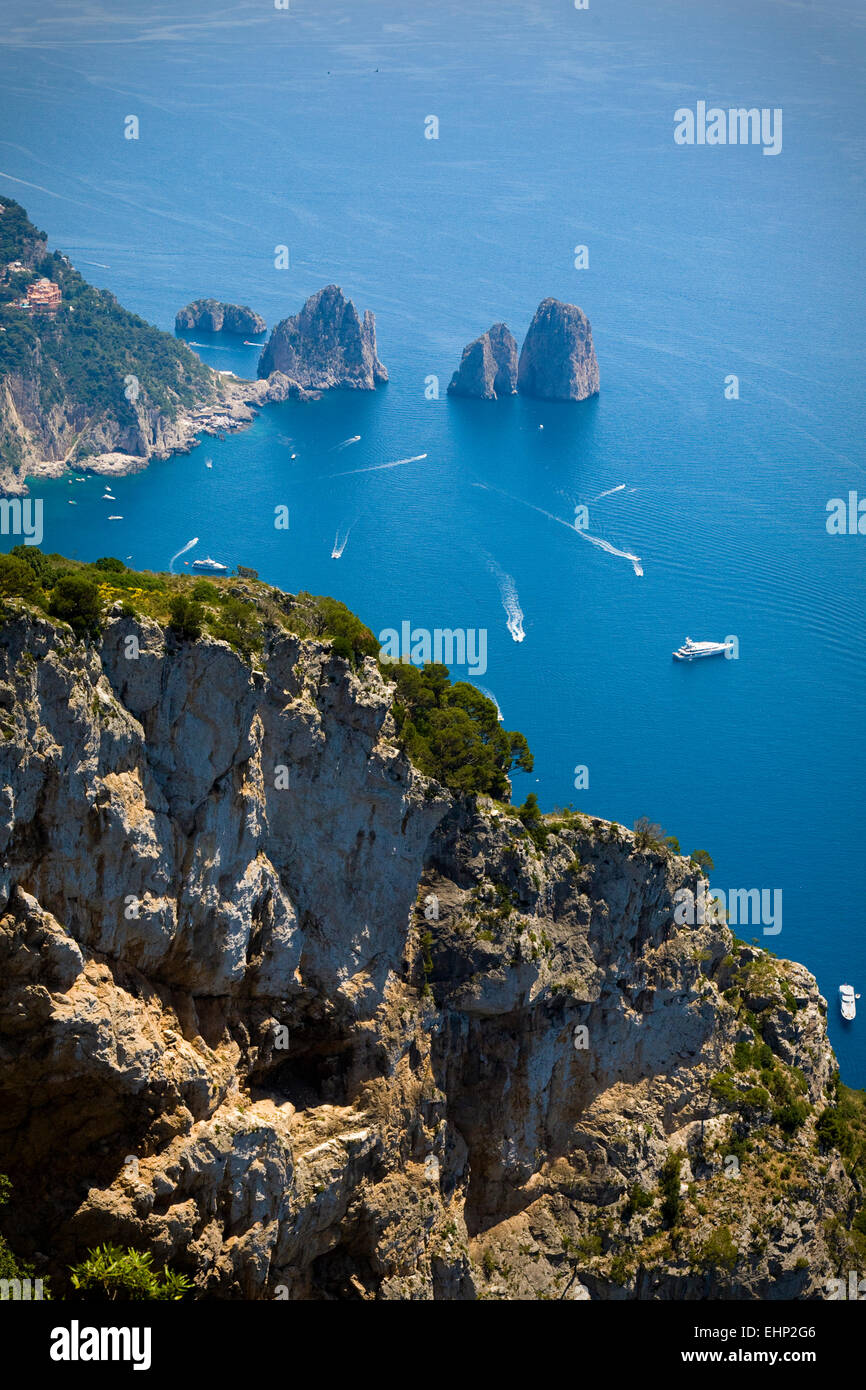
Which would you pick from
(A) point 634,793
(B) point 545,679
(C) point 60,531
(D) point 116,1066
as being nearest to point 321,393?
(C) point 60,531

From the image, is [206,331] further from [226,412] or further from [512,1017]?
[512,1017]

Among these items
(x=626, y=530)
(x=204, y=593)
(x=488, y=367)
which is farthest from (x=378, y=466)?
(x=204, y=593)

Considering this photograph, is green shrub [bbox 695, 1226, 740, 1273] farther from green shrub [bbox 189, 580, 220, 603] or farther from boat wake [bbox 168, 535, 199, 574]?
boat wake [bbox 168, 535, 199, 574]

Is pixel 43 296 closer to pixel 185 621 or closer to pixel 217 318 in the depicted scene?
pixel 217 318

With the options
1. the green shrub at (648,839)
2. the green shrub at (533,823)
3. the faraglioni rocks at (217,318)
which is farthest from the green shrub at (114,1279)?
the faraglioni rocks at (217,318)

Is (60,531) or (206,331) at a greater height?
(206,331)

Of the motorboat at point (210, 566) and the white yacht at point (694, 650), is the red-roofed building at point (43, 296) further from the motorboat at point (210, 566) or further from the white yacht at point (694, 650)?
the white yacht at point (694, 650)
